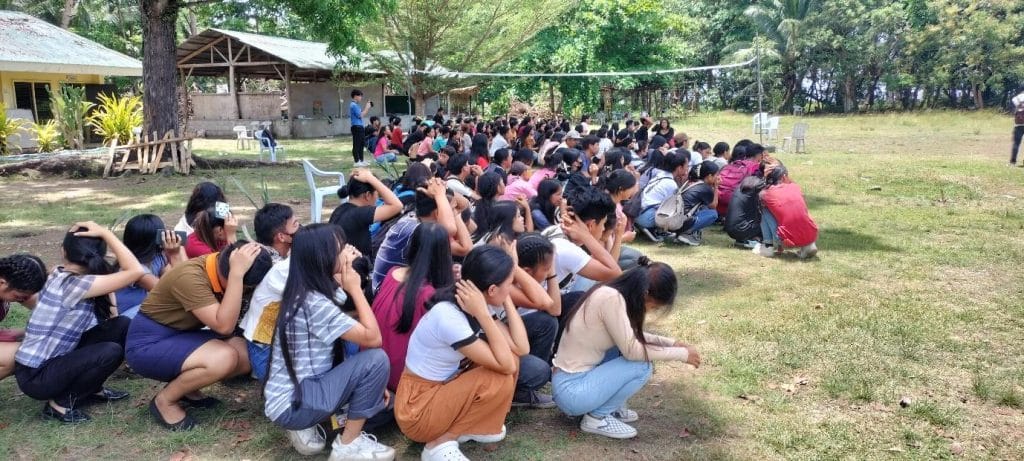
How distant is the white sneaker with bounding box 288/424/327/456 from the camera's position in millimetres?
2948

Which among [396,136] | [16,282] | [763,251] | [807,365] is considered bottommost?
[807,365]

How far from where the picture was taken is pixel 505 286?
110 inches

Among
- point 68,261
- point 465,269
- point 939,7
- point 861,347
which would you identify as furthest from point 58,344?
point 939,7

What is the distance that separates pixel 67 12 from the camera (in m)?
25.5

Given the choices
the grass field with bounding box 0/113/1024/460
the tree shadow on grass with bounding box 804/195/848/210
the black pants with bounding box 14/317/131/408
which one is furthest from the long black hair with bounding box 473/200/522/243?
the tree shadow on grass with bounding box 804/195/848/210

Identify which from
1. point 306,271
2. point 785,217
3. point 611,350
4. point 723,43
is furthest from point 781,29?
point 306,271

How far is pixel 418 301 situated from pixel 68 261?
158 cm

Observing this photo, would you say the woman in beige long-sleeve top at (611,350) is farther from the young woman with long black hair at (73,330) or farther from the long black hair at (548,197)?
the young woman with long black hair at (73,330)

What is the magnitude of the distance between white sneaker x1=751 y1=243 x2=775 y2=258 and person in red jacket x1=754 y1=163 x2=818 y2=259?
0.02m

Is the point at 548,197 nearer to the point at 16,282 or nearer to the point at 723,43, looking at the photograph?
the point at 16,282

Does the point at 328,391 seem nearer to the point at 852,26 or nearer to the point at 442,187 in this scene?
the point at 442,187

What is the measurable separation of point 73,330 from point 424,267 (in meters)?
1.65

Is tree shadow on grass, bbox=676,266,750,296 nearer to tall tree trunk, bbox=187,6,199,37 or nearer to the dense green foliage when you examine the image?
the dense green foliage

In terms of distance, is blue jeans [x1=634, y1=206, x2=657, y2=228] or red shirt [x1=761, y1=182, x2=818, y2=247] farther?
blue jeans [x1=634, y1=206, x2=657, y2=228]
